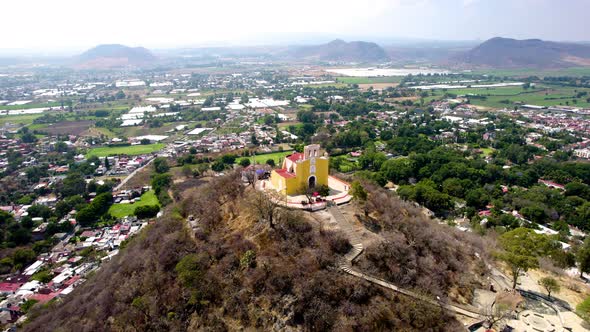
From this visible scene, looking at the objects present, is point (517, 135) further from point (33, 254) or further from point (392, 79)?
point (392, 79)

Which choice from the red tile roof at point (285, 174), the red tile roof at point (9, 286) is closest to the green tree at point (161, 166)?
the red tile roof at point (9, 286)

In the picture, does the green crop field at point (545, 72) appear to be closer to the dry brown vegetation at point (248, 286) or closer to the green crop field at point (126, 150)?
the green crop field at point (126, 150)

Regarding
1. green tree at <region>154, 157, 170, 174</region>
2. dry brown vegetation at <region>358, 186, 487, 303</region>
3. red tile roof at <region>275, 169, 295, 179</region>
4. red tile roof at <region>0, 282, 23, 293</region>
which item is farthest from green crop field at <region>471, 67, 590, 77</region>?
red tile roof at <region>0, 282, 23, 293</region>

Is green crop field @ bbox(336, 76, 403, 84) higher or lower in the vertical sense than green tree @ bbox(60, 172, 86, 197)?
higher

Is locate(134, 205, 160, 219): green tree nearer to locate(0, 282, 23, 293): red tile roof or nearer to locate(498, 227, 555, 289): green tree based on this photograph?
locate(0, 282, 23, 293): red tile roof

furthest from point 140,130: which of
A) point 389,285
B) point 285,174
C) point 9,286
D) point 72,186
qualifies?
point 389,285

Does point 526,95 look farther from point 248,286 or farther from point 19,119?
point 19,119
